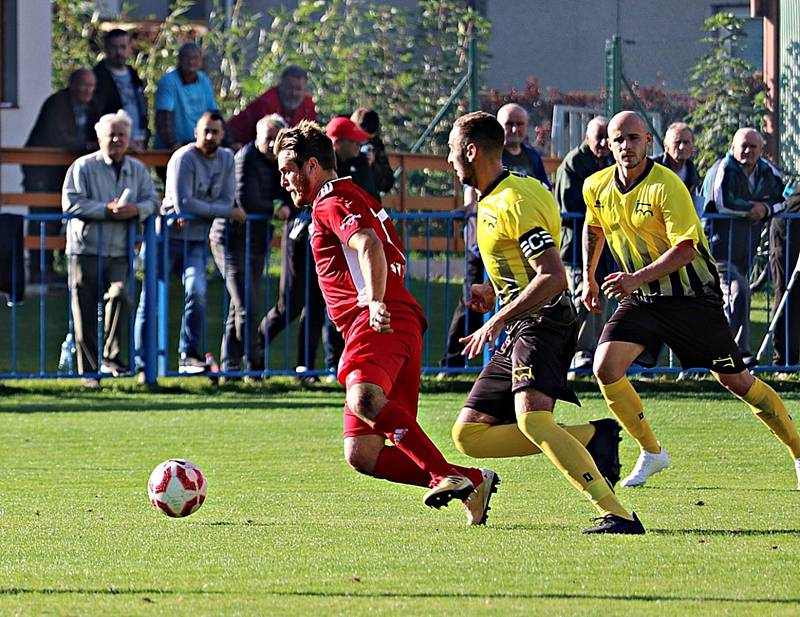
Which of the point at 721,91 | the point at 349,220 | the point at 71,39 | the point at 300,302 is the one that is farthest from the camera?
the point at 71,39

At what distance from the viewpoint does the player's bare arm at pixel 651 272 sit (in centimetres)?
796

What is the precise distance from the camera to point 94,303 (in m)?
13.7

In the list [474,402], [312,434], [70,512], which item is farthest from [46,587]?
[312,434]

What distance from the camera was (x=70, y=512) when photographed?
7.99m

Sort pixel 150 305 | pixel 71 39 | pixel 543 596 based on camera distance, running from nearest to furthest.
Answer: pixel 543 596 < pixel 150 305 < pixel 71 39

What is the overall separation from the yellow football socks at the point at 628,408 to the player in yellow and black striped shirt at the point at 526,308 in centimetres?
89

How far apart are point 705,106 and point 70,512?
13.6m

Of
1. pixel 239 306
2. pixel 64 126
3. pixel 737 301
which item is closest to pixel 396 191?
pixel 64 126

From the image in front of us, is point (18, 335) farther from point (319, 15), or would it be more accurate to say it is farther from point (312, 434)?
point (319, 15)

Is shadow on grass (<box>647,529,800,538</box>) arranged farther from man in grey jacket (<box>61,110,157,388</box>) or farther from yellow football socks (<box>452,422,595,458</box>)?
man in grey jacket (<box>61,110,157,388</box>)

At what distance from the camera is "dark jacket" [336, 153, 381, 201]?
13.5 meters

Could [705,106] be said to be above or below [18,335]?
above

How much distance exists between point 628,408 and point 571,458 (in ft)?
4.70

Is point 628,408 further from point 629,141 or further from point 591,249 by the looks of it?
point 629,141
